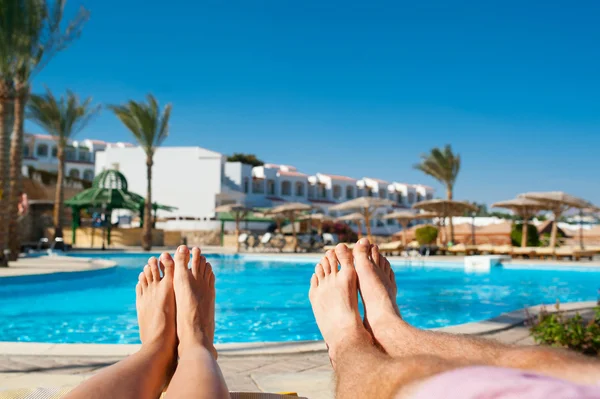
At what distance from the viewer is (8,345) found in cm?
330

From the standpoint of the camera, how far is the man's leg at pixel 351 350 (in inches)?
38.7

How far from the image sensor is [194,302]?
2320 mm

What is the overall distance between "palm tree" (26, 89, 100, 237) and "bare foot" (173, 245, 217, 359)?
1886cm

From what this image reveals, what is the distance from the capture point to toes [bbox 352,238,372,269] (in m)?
2.33

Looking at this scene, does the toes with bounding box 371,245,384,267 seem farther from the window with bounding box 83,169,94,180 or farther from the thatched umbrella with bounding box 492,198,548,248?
the window with bounding box 83,169,94,180

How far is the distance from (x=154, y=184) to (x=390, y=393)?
39306 millimetres

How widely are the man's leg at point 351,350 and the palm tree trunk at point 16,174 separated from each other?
1079 cm

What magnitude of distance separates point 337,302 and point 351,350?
0.63m

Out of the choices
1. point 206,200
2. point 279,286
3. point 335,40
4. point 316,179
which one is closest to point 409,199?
point 316,179

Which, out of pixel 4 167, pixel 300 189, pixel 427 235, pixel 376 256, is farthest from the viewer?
pixel 300 189

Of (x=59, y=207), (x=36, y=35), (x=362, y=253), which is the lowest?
(x=362, y=253)

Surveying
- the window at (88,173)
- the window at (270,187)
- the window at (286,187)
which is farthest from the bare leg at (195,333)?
the window at (88,173)

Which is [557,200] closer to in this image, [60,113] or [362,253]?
[362,253]

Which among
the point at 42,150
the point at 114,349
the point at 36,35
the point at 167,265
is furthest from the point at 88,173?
the point at 167,265
